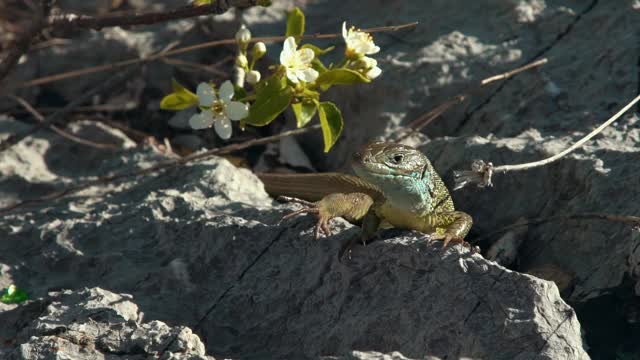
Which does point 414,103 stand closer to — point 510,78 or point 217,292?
point 510,78

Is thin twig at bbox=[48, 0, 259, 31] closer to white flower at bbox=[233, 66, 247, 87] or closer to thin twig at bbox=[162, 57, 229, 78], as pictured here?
white flower at bbox=[233, 66, 247, 87]

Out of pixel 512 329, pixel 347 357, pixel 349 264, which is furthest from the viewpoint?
pixel 349 264

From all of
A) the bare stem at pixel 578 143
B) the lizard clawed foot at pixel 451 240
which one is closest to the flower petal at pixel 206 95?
the lizard clawed foot at pixel 451 240

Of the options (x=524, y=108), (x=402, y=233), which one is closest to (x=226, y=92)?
(x=402, y=233)

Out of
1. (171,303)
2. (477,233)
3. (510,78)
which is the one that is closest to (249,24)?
(510,78)

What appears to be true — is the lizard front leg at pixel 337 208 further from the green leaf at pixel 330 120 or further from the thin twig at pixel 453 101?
the thin twig at pixel 453 101
